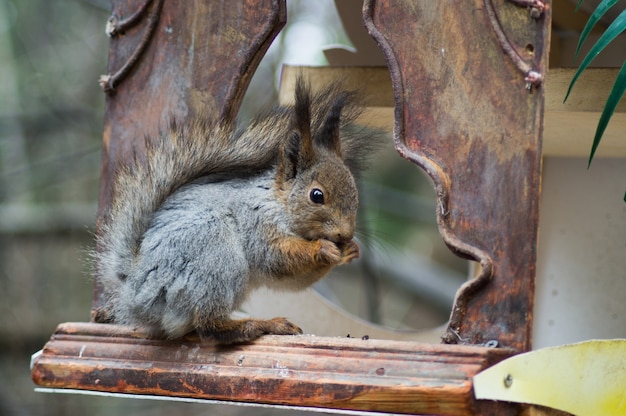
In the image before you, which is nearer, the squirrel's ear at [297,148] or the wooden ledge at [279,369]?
the wooden ledge at [279,369]

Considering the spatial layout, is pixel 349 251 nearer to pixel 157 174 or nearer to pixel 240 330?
pixel 240 330

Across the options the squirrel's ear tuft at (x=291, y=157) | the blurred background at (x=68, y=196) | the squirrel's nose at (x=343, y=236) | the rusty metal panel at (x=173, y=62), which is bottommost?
the blurred background at (x=68, y=196)

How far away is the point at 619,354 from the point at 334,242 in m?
0.56

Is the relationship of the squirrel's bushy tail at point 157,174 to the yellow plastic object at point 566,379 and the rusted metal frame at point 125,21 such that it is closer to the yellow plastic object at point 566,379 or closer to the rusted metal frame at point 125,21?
the rusted metal frame at point 125,21

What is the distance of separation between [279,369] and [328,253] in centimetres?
27

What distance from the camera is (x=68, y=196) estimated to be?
3.40 meters

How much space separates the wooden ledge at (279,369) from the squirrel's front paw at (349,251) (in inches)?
8.2

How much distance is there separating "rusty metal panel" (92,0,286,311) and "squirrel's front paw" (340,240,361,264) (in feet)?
1.07

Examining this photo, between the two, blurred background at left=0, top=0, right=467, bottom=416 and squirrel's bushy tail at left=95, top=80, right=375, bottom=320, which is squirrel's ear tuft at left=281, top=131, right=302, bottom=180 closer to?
squirrel's bushy tail at left=95, top=80, right=375, bottom=320

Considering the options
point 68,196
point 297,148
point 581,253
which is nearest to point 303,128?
point 297,148

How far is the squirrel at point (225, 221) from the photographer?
147 cm

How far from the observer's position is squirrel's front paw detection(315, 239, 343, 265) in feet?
5.09

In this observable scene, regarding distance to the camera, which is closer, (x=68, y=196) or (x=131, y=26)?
(x=131, y=26)

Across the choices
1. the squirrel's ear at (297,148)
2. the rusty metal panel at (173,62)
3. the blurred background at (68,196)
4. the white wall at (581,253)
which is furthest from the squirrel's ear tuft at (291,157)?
the blurred background at (68,196)
